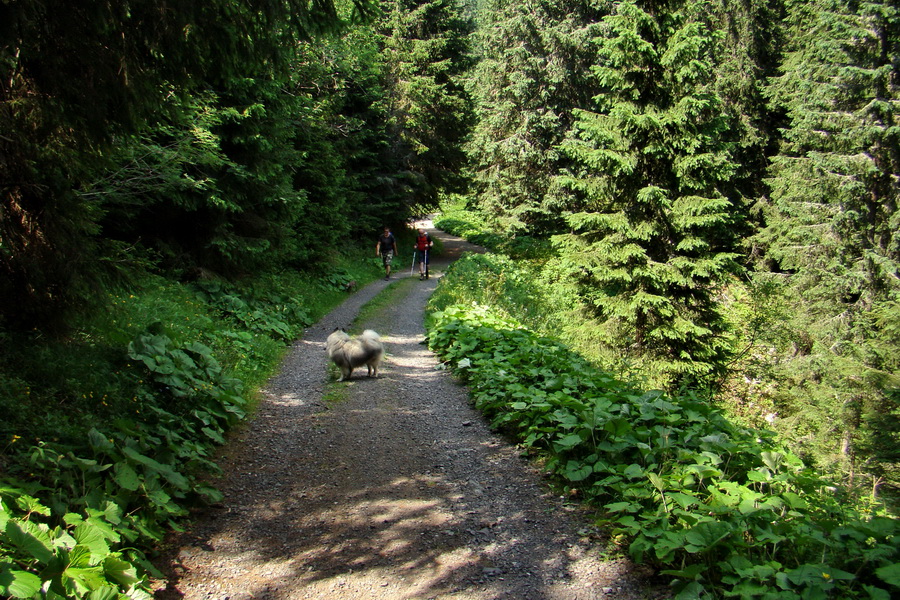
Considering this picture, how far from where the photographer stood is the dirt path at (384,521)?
12.0ft

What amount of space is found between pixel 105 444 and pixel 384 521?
2228mm

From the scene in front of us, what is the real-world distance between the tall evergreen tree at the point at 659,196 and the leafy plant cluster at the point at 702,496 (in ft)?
18.8

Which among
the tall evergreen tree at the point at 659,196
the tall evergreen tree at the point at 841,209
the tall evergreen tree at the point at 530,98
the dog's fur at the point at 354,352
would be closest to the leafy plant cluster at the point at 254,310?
the dog's fur at the point at 354,352

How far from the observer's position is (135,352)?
600 cm

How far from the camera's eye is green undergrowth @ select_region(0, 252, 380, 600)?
2.91 metres

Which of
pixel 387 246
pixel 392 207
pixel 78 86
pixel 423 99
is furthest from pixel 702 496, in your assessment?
pixel 423 99

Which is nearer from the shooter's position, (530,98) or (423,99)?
(530,98)

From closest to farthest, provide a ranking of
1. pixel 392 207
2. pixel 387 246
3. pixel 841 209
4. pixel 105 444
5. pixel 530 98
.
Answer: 1. pixel 105 444
2. pixel 841 209
3. pixel 387 246
4. pixel 530 98
5. pixel 392 207

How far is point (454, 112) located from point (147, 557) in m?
29.9

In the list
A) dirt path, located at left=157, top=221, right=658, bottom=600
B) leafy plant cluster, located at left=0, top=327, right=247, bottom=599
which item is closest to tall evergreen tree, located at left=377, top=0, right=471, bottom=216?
dirt path, located at left=157, top=221, right=658, bottom=600

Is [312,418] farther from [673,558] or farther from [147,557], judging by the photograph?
[673,558]

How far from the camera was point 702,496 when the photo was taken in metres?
4.04

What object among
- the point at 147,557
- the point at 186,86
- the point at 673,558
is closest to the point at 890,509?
the point at 673,558

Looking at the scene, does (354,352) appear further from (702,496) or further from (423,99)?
(423,99)
